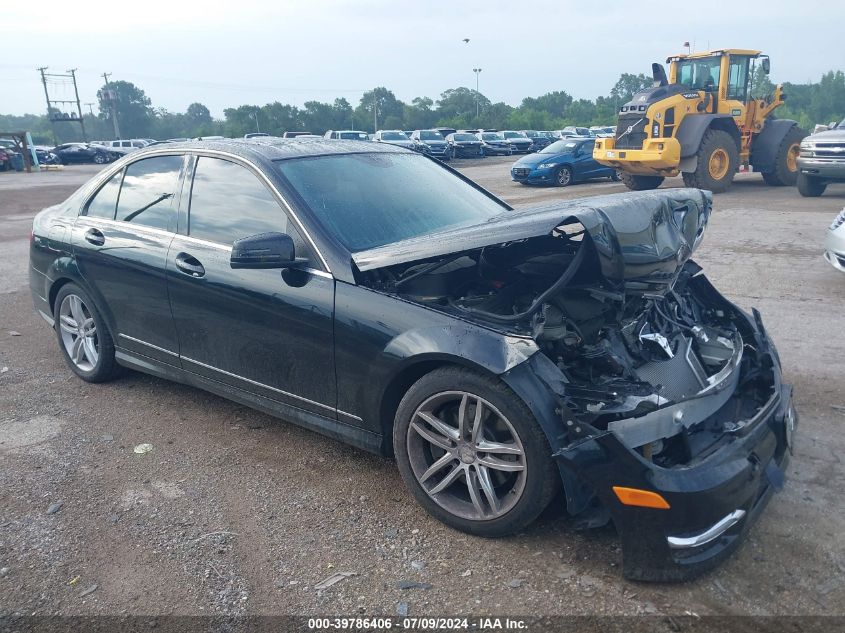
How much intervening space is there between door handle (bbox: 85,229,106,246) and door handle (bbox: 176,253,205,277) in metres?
Answer: 0.87

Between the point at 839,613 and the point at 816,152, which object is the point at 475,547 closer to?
the point at 839,613

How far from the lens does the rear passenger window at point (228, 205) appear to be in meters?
3.72

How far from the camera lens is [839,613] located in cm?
252

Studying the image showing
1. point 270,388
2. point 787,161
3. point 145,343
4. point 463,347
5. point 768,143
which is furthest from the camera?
point 787,161

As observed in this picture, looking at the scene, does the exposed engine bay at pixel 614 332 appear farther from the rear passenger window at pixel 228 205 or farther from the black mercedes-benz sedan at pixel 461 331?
the rear passenger window at pixel 228 205

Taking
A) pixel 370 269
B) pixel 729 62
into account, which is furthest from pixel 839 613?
pixel 729 62

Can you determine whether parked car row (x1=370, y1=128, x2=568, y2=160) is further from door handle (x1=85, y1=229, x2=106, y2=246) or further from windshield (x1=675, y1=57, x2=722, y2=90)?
door handle (x1=85, y1=229, x2=106, y2=246)

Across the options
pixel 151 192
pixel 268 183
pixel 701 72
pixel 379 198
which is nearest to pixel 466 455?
pixel 379 198

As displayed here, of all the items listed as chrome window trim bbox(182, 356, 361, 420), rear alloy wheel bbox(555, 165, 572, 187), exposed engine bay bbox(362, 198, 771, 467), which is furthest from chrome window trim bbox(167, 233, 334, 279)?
rear alloy wheel bbox(555, 165, 572, 187)

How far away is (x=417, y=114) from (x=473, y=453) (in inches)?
2908

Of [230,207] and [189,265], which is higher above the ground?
[230,207]

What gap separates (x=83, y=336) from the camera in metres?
4.92

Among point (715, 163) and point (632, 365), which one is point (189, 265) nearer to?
point (632, 365)

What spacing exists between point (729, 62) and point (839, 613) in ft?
50.2
